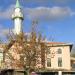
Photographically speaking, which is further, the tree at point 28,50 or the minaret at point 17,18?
the minaret at point 17,18

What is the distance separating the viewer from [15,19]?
93.2 metres

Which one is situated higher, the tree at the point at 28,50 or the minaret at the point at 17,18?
the minaret at the point at 17,18

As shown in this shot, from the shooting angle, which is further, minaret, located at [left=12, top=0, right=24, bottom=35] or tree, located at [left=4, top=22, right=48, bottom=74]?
minaret, located at [left=12, top=0, right=24, bottom=35]

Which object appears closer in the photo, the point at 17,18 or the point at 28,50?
the point at 28,50

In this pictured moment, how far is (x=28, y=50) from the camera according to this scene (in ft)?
158

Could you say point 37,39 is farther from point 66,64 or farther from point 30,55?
point 66,64

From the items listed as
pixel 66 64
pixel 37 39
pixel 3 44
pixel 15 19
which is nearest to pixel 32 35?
pixel 37 39

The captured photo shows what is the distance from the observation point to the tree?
47.6 meters

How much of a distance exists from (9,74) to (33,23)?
887 inches

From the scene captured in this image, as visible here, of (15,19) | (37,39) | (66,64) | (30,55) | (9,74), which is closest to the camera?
(9,74)

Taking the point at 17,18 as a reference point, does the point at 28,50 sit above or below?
below

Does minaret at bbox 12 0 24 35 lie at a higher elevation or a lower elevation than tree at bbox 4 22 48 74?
higher

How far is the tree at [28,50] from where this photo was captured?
47.6m

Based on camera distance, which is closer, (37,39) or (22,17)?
(37,39)
